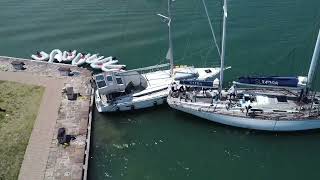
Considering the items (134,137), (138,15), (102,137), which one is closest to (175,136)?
(134,137)

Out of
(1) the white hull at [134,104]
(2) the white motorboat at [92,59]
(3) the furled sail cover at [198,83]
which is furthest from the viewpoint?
(2) the white motorboat at [92,59]

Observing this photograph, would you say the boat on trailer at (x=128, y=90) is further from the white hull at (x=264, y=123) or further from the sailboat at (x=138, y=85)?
the white hull at (x=264, y=123)

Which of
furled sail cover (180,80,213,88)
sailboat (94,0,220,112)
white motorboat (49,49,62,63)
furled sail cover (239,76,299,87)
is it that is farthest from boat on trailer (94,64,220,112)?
white motorboat (49,49,62,63)

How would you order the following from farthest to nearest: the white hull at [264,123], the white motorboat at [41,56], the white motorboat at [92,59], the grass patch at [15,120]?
1. the white motorboat at [41,56]
2. the white motorboat at [92,59]
3. the white hull at [264,123]
4. the grass patch at [15,120]

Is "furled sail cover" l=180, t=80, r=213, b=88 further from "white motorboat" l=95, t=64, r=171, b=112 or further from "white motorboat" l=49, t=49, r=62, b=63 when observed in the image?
"white motorboat" l=49, t=49, r=62, b=63

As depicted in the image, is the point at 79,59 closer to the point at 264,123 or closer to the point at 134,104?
the point at 134,104

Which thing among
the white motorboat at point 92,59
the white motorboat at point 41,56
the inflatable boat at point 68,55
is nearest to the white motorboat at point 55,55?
the inflatable boat at point 68,55
